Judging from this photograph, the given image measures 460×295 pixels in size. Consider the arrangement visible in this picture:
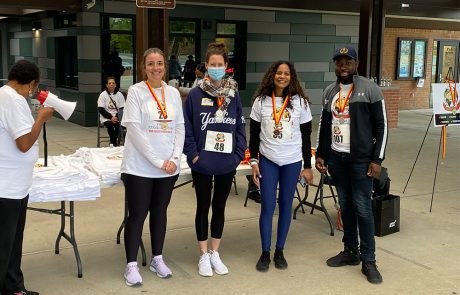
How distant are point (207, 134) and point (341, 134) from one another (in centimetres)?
109

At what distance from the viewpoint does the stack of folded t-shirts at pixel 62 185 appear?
153 inches

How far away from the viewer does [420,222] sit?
19.1ft

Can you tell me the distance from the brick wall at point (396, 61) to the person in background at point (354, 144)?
13933 millimetres

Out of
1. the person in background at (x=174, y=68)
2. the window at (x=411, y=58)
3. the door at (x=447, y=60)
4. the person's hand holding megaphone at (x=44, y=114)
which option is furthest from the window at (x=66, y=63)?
the door at (x=447, y=60)

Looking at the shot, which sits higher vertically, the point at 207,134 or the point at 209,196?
the point at 207,134

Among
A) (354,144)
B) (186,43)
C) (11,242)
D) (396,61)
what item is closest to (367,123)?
(354,144)

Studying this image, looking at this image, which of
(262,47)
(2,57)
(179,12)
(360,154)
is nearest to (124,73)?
(179,12)

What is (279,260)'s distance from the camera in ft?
14.6

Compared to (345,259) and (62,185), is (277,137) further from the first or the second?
(62,185)

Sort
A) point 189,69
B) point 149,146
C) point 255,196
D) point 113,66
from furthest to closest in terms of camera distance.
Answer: point 189,69 → point 113,66 → point 255,196 → point 149,146

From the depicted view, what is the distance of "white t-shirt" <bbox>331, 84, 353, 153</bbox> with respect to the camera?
4254mm

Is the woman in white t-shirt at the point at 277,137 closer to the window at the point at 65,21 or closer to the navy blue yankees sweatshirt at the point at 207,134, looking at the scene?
the navy blue yankees sweatshirt at the point at 207,134

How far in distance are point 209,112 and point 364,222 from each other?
5.00 feet

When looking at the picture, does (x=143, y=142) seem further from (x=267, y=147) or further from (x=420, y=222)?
(x=420, y=222)
